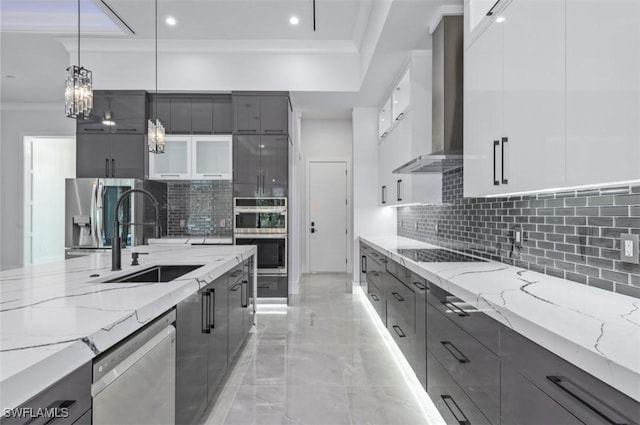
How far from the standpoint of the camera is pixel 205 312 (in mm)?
1868

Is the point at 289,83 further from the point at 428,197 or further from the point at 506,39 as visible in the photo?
the point at 506,39

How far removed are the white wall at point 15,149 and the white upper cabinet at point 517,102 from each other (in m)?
6.72

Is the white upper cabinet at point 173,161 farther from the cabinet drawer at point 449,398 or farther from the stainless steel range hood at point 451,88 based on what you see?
the cabinet drawer at point 449,398

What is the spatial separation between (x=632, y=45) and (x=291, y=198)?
4.24 meters

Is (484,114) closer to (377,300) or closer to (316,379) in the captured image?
(316,379)

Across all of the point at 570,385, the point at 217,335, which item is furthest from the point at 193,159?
the point at 570,385

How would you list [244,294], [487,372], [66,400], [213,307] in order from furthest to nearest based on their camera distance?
[244,294], [213,307], [487,372], [66,400]

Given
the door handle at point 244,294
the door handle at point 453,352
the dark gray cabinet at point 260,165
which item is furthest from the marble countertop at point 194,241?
the door handle at point 453,352

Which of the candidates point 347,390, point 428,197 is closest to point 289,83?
point 428,197

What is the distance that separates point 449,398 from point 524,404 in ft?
2.31

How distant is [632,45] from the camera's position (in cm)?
105

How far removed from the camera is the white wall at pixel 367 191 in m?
5.33

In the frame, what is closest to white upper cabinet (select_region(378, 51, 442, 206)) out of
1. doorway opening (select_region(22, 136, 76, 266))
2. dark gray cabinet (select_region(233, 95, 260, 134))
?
dark gray cabinet (select_region(233, 95, 260, 134))

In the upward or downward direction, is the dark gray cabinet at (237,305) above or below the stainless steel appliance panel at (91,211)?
below
